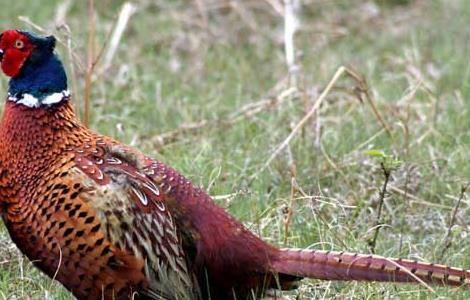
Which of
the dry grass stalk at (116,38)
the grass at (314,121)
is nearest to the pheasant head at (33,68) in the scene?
the grass at (314,121)

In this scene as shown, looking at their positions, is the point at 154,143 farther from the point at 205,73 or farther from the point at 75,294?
the point at 75,294

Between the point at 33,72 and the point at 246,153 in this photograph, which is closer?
the point at 33,72

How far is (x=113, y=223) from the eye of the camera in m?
4.13

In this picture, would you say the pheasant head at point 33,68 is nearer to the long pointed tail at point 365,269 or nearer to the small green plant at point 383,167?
the long pointed tail at point 365,269

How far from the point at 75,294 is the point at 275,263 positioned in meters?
0.71

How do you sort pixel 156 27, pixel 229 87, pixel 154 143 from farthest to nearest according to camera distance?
1. pixel 156 27
2. pixel 229 87
3. pixel 154 143

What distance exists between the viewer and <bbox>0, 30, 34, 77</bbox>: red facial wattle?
4.46 metres

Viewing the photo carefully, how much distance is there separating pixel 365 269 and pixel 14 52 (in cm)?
151

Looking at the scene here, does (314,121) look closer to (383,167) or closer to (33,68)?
(383,167)

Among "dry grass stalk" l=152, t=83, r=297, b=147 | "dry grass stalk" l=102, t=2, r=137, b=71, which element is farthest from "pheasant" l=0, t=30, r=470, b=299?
"dry grass stalk" l=102, t=2, r=137, b=71

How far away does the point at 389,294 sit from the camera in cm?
441

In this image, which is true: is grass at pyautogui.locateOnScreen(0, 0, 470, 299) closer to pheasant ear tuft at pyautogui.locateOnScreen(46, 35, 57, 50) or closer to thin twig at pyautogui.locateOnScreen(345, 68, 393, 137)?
thin twig at pyautogui.locateOnScreen(345, 68, 393, 137)

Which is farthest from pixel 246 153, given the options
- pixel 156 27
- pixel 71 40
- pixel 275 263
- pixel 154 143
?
pixel 156 27

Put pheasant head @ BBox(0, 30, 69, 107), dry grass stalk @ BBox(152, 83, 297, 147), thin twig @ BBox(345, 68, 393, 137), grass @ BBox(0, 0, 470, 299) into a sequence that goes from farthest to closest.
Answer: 1. dry grass stalk @ BBox(152, 83, 297, 147)
2. thin twig @ BBox(345, 68, 393, 137)
3. grass @ BBox(0, 0, 470, 299)
4. pheasant head @ BBox(0, 30, 69, 107)
